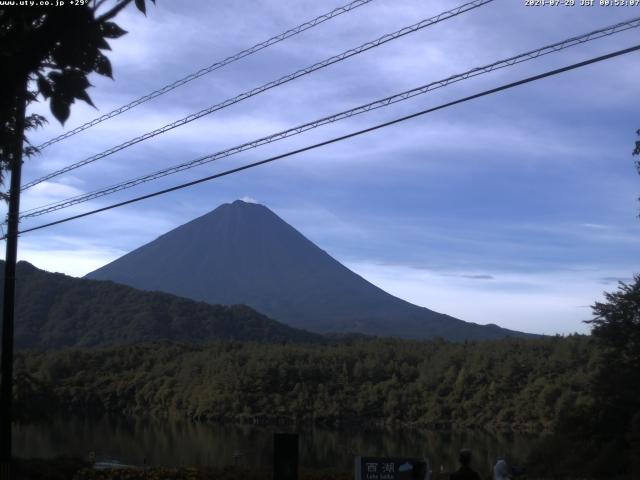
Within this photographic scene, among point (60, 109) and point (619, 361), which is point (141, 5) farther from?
point (619, 361)

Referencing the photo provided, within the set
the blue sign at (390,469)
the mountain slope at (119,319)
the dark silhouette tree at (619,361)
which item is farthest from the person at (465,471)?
the mountain slope at (119,319)

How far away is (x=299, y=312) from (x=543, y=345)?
400 feet

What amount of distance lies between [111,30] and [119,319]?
444 feet

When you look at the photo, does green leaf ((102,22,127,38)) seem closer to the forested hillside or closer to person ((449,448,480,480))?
person ((449,448,480,480))

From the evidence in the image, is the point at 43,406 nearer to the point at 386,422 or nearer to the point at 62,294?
the point at 386,422

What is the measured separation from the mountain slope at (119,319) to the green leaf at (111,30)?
12242cm

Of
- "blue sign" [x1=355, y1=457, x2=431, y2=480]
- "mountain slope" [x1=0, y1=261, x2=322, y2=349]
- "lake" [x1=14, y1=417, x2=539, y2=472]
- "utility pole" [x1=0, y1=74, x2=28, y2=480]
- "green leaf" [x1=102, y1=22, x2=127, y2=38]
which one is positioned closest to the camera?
"green leaf" [x1=102, y1=22, x2=127, y2=38]

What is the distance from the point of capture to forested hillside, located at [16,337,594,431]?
65125 millimetres

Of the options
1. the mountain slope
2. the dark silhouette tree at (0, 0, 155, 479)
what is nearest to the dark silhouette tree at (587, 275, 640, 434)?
the dark silhouette tree at (0, 0, 155, 479)

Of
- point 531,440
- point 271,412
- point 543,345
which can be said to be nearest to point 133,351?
point 271,412

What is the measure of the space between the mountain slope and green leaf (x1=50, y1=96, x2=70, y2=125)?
402ft

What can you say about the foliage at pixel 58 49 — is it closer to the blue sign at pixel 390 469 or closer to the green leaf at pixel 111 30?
the green leaf at pixel 111 30

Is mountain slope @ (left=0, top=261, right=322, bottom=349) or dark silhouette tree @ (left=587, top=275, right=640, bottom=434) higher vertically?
mountain slope @ (left=0, top=261, right=322, bottom=349)

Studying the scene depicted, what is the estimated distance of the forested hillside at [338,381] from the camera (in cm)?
6512
